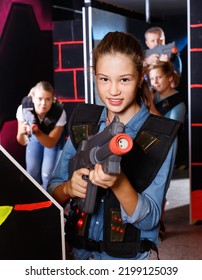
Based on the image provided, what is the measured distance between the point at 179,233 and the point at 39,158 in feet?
2.51

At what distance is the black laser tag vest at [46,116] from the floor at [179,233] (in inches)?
27.0

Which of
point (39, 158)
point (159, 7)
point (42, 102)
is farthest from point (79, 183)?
point (159, 7)

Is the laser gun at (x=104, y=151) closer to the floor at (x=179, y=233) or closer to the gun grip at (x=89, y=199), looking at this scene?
the gun grip at (x=89, y=199)

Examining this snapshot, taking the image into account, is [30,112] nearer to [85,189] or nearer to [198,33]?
[198,33]

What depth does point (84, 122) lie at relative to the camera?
0.77 metres

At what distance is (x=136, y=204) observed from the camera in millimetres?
654

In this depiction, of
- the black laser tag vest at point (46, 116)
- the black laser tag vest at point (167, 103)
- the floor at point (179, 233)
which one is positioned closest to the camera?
the floor at point (179, 233)

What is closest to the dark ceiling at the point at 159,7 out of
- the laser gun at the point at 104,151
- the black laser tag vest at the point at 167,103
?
the black laser tag vest at the point at 167,103

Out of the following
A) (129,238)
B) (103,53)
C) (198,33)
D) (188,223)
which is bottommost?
(188,223)

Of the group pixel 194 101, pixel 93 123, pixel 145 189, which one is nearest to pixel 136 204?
pixel 145 189

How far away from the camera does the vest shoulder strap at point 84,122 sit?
76 cm

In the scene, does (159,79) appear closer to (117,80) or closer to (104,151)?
(117,80)

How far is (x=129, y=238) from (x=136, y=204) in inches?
3.5
